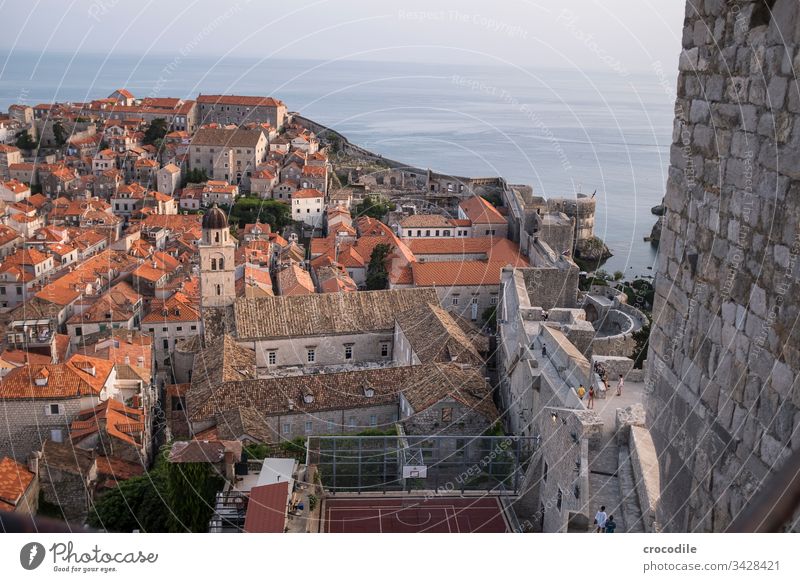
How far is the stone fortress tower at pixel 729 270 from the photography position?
111 inches

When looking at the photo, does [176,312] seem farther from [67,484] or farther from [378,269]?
[67,484]

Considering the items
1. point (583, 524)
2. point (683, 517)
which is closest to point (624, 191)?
point (583, 524)

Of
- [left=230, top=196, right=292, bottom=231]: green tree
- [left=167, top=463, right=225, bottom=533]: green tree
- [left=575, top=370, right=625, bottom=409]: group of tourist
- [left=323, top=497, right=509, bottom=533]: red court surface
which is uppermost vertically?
[left=575, top=370, right=625, bottom=409]: group of tourist

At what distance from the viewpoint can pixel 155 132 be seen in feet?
196

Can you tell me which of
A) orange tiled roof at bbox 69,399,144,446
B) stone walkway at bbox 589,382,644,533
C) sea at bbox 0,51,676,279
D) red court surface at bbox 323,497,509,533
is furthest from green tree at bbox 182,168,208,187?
stone walkway at bbox 589,382,644,533

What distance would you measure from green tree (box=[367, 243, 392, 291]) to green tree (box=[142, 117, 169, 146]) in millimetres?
34435

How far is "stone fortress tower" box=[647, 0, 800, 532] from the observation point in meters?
2.81

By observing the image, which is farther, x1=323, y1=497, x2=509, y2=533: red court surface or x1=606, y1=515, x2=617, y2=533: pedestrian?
x1=323, y1=497, x2=509, y2=533: red court surface

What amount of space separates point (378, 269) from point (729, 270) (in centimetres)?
2615

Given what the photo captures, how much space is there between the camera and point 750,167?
3.04 meters

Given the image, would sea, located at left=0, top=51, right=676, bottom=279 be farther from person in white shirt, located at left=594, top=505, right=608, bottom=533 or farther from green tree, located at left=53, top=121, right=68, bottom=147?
person in white shirt, located at left=594, top=505, right=608, bottom=533

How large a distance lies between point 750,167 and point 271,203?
41.6 metres

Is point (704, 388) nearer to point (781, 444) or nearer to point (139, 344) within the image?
point (781, 444)

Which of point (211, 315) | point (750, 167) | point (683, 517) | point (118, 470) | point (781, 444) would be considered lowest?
point (118, 470)
